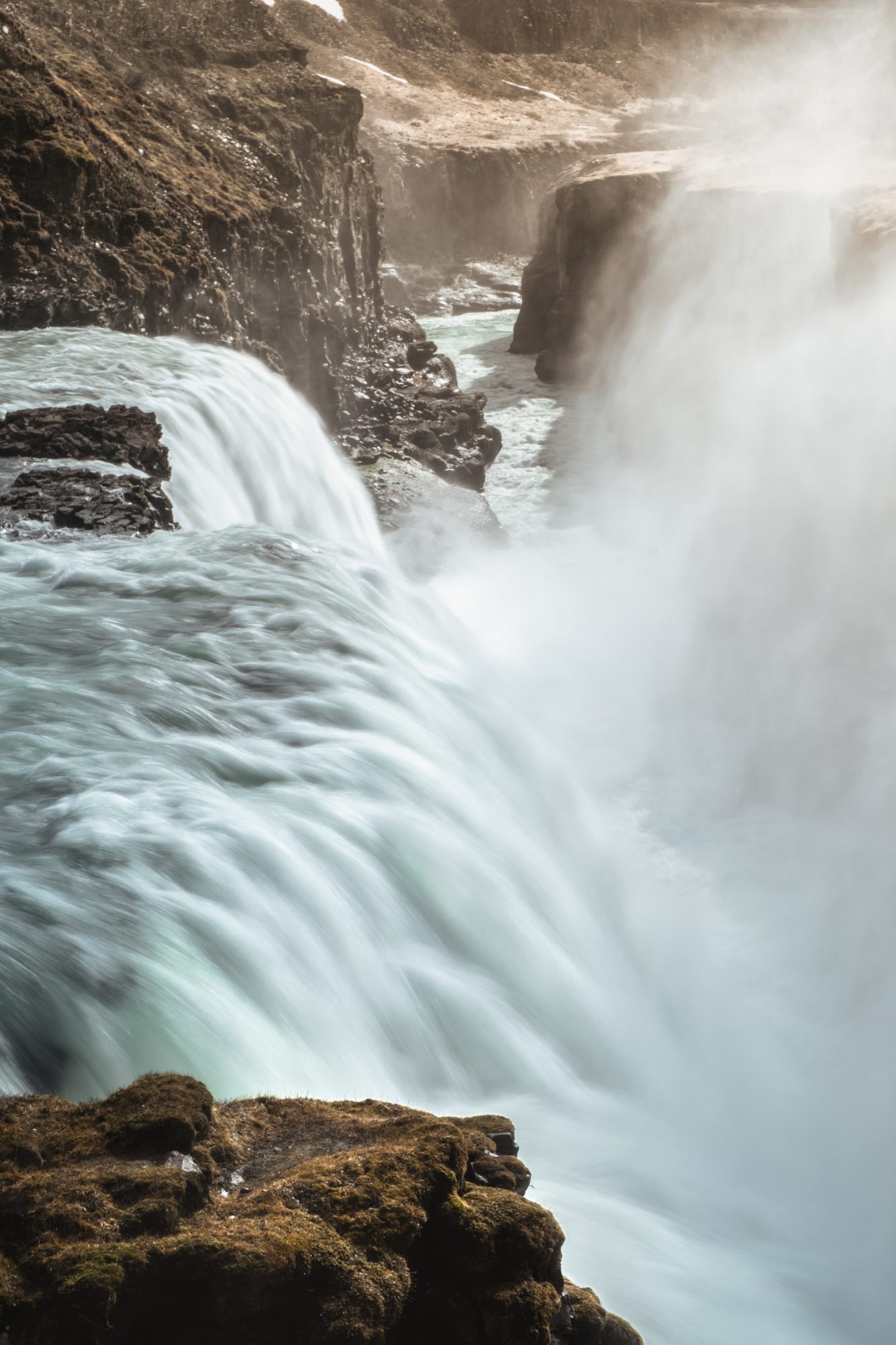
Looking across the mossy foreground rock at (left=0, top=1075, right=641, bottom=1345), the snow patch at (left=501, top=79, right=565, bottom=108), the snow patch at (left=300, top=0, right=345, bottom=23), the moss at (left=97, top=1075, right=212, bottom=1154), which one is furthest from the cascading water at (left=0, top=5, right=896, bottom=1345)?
the snow patch at (left=300, top=0, right=345, bottom=23)

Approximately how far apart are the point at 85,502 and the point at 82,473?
42 centimetres

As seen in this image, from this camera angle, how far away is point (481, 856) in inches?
226

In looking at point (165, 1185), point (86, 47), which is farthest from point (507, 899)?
point (86, 47)

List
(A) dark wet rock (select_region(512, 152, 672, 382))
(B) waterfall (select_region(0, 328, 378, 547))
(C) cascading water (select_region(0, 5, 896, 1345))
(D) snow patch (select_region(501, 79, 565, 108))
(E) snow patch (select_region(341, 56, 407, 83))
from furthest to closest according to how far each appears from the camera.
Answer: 1. (D) snow patch (select_region(501, 79, 565, 108))
2. (E) snow patch (select_region(341, 56, 407, 83))
3. (A) dark wet rock (select_region(512, 152, 672, 382))
4. (B) waterfall (select_region(0, 328, 378, 547))
5. (C) cascading water (select_region(0, 5, 896, 1345))

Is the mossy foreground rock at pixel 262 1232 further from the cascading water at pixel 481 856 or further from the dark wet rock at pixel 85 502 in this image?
the dark wet rock at pixel 85 502

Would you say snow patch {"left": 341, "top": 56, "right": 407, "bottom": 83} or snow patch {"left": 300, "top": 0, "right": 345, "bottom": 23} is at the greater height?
snow patch {"left": 300, "top": 0, "right": 345, "bottom": 23}

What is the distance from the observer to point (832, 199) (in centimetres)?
2061

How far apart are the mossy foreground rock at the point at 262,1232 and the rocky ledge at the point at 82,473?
545 cm

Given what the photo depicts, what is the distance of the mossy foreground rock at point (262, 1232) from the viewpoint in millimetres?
2164

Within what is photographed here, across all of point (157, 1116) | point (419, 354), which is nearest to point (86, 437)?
point (157, 1116)

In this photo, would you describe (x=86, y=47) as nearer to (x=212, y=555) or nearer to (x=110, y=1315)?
(x=212, y=555)

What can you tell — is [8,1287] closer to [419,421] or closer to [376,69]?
[419,421]

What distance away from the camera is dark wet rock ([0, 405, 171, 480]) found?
8.51 metres

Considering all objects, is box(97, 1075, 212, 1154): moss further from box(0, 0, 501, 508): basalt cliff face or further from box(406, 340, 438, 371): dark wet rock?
box(406, 340, 438, 371): dark wet rock
